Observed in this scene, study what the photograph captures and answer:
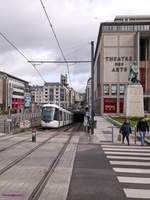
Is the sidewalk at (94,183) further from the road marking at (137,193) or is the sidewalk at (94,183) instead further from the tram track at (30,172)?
the tram track at (30,172)

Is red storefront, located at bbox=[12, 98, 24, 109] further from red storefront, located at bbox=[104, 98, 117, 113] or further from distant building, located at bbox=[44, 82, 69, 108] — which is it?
red storefront, located at bbox=[104, 98, 117, 113]

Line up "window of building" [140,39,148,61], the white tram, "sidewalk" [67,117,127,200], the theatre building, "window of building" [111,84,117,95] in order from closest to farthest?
"sidewalk" [67,117,127,200] < the white tram < the theatre building < "window of building" [111,84,117,95] < "window of building" [140,39,148,61]

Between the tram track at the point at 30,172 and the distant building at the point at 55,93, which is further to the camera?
the distant building at the point at 55,93

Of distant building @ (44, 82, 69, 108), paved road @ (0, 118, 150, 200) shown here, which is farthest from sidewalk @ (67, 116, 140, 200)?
distant building @ (44, 82, 69, 108)

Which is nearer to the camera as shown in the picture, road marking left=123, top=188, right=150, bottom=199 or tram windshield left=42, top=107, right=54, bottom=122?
road marking left=123, top=188, right=150, bottom=199

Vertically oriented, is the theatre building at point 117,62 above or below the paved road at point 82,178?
above

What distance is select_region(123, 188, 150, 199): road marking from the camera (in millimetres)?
10656

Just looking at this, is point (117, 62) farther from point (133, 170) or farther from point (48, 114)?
point (133, 170)

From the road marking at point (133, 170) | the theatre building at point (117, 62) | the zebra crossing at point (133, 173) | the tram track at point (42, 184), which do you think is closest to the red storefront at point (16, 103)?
the theatre building at point (117, 62)

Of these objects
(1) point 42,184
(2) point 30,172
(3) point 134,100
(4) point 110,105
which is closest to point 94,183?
(1) point 42,184

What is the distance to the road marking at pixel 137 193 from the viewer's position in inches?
420

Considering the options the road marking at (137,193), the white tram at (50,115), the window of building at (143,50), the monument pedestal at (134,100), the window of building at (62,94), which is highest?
the window of building at (143,50)

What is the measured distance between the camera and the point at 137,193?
11.1m

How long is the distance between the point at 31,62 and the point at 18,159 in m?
23.3
